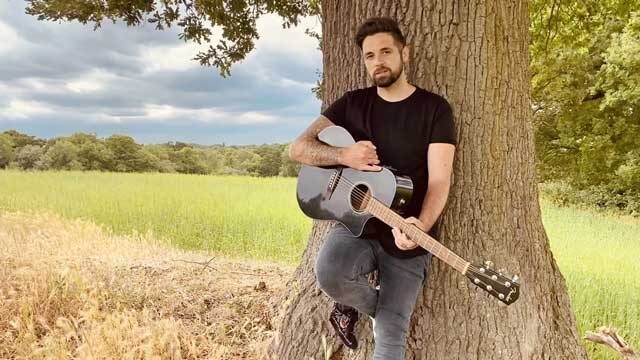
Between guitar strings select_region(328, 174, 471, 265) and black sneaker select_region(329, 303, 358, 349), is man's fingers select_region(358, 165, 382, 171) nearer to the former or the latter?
guitar strings select_region(328, 174, 471, 265)

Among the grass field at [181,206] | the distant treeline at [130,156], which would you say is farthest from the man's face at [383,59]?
the distant treeline at [130,156]

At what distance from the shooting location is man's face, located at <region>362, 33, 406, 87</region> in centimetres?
281

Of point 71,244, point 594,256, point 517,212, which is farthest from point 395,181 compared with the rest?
point 594,256

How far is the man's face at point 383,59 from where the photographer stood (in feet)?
9.21

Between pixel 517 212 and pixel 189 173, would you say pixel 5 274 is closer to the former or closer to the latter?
pixel 517 212

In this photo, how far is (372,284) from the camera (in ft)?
10.4

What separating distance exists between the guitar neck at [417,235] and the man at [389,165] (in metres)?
0.14

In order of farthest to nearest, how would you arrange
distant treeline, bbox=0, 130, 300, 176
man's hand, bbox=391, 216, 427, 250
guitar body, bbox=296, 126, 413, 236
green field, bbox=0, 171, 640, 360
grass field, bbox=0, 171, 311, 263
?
distant treeline, bbox=0, 130, 300, 176, grass field, bbox=0, 171, 311, 263, green field, bbox=0, 171, 640, 360, guitar body, bbox=296, 126, 413, 236, man's hand, bbox=391, 216, 427, 250

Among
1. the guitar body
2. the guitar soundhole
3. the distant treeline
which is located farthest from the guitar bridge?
the distant treeline

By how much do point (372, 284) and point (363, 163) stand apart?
30.4 inches

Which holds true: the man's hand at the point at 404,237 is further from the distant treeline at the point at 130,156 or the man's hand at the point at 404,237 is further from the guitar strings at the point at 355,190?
the distant treeline at the point at 130,156

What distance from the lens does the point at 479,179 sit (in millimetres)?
3213

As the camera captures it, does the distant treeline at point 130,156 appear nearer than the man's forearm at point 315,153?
No

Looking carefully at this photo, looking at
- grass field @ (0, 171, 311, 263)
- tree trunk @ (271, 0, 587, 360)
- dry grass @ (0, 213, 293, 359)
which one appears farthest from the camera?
grass field @ (0, 171, 311, 263)
